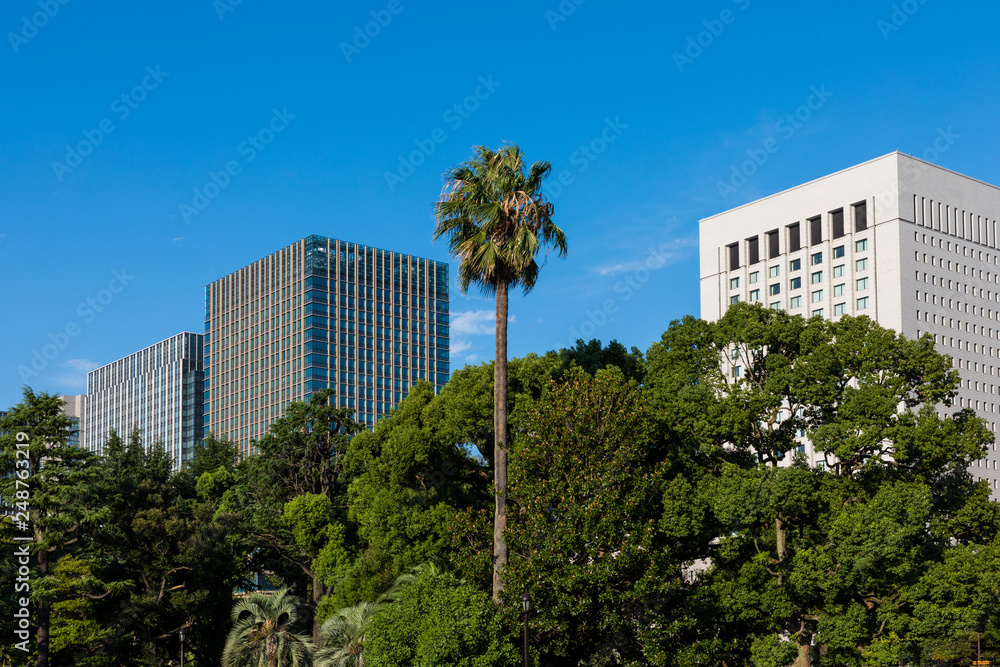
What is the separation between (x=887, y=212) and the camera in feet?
374

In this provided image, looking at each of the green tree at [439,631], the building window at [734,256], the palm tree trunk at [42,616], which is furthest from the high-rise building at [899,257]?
the palm tree trunk at [42,616]

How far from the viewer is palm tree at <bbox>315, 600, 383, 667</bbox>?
38.8 m

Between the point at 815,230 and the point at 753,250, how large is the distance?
31.1ft

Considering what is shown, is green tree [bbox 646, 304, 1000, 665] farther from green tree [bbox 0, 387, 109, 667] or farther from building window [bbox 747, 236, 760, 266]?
building window [bbox 747, 236, 760, 266]

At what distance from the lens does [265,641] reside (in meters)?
43.8

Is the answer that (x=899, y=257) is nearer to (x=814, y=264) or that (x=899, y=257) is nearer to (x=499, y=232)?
(x=814, y=264)

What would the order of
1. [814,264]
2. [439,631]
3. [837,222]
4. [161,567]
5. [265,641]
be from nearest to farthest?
[439,631], [265,641], [161,567], [837,222], [814,264]

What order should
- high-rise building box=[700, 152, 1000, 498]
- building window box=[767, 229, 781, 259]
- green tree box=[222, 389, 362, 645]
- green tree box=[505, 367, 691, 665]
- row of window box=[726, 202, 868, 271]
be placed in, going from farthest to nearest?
building window box=[767, 229, 781, 259], row of window box=[726, 202, 868, 271], high-rise building box=[700, 152, 1000, 498], green tree box=[222, 389, 362, 645], green tree box=[505, 367, 691, 665]

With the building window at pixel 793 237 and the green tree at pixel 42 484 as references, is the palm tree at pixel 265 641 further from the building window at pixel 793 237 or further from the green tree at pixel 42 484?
the building window at pixel 793 237

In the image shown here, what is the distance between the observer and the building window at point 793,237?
407 ft

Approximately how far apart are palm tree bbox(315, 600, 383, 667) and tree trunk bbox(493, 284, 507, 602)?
6.09m

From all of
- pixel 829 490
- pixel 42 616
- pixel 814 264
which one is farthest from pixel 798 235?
Result: pixel 42 616

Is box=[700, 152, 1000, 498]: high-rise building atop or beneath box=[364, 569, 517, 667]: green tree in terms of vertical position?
atop

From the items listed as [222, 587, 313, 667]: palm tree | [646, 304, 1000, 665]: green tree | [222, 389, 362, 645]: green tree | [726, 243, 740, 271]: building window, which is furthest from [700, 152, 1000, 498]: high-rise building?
[222, 587, 313, 667]: palm tree
